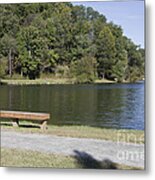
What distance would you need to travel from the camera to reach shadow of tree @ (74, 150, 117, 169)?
321 centimetres

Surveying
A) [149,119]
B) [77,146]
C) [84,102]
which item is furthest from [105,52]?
[77,146]

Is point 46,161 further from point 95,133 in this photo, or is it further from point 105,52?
point 105,52

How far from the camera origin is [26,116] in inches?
132

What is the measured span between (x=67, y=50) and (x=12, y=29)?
38 cm

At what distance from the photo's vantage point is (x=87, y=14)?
3293 mm

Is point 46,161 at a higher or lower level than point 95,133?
lower

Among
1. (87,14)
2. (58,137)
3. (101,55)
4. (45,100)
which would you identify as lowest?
(58,137)

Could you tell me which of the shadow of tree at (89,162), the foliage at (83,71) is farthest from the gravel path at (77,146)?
the foliage at (83,71)

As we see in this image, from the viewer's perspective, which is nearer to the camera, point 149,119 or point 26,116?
point 149,119

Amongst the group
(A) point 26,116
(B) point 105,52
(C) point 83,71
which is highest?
(B) point 105,52

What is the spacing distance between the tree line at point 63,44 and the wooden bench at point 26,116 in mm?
252

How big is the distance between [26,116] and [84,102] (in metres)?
0.39

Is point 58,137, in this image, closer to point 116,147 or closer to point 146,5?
point 116,147

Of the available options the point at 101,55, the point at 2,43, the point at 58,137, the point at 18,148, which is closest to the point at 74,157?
the point at 58,137
